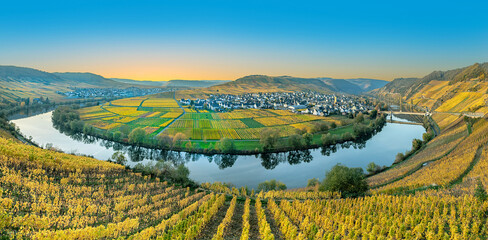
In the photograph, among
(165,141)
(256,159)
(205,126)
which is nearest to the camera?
(256,159)

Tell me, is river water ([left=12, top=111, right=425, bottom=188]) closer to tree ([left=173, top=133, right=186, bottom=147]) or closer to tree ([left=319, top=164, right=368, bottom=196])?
tree ([left=173, top=133, right=186, bottom=147])

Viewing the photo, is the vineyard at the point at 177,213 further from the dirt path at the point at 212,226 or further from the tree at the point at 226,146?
the tree at the point at 226,146

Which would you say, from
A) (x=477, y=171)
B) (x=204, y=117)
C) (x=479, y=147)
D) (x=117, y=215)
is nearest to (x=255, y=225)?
(x=117, y=215)

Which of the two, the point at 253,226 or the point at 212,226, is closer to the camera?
the point at 212,226

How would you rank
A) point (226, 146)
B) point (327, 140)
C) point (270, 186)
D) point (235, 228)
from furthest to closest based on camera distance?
point (327, 140) < point (226, 146) < point (270, 186) < point (235, 228)

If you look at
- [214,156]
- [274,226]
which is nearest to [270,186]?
[274,226]

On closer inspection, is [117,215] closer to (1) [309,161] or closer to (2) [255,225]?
(2) [255,225]

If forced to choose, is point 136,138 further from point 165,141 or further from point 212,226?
point 212,226

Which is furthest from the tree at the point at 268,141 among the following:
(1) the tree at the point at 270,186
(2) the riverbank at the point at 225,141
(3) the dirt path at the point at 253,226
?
(3) the dirt path at the point at 253,226
